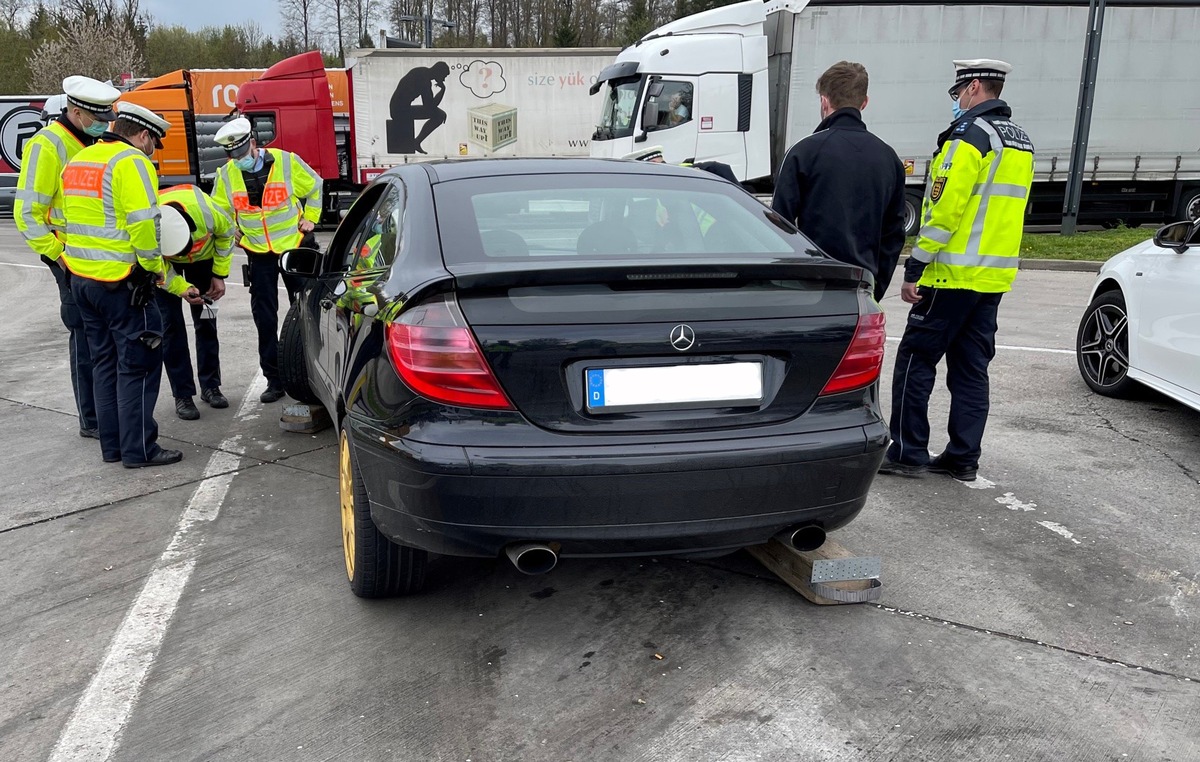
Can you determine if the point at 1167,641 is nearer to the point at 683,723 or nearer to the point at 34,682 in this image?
the point at 683,723

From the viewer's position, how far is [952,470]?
4770 mm

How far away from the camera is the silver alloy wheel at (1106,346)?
19.6ft

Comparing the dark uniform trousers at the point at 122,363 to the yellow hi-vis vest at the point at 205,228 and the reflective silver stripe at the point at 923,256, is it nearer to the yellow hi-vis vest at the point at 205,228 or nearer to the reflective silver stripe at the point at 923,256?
the yellow hi-vis vest at the point at 205,228

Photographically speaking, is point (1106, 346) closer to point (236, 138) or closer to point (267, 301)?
point (267, 301)

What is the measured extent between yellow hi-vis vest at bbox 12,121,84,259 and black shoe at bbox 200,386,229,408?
1.39 metres

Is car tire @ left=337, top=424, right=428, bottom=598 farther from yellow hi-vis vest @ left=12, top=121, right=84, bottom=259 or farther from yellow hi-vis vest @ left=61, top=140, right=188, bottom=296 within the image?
yellow hi-vis vest @ left=12, top=121, right=84, bottom=259

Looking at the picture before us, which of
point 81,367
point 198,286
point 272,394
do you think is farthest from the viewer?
point 272,394

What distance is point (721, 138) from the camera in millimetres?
15047

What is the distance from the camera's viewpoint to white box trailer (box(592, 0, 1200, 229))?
48.8 feet

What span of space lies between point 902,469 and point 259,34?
63.0 m

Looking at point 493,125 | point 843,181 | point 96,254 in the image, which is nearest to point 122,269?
point 96,254

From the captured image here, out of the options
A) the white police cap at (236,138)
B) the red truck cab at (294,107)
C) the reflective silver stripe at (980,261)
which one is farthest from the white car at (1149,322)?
the red truck cab at (294,107)

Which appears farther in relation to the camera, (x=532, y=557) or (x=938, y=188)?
(x=938, y=188)

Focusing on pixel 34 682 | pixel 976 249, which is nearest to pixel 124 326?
pixel 34 682
